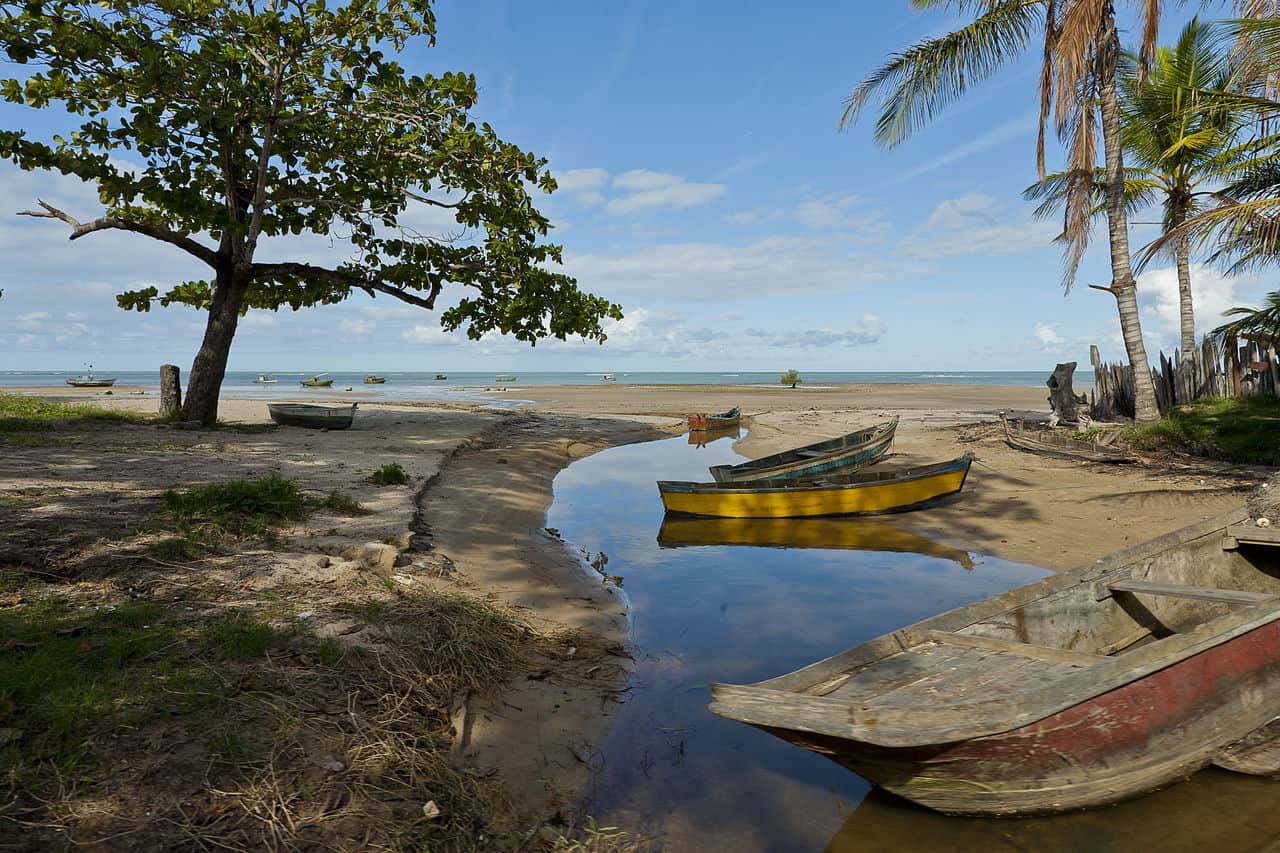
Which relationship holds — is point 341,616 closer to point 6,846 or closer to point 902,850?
point 6,846

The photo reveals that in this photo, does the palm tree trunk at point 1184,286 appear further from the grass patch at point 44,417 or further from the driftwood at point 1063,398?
the grass patch at point 44,417

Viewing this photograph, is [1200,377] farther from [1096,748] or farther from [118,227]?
[118,227]

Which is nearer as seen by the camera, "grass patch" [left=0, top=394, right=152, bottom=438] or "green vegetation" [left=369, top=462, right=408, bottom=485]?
"green vegetation" [left=369, top=462, right=408, bottom=485]

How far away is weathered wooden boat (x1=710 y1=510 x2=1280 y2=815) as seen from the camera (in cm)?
329

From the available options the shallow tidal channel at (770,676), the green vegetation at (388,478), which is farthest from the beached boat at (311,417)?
the shallow tidal channel at (770,676)

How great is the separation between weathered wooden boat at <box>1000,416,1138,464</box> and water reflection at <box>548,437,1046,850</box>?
6.06 metres

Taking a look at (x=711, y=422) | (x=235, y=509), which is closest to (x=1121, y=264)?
(x=711, y=422)

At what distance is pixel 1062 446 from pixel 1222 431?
2812mm

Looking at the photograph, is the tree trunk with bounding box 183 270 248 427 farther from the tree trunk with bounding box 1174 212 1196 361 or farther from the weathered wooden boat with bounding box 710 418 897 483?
the tree trunk with bounding box 1174 212 1196 361

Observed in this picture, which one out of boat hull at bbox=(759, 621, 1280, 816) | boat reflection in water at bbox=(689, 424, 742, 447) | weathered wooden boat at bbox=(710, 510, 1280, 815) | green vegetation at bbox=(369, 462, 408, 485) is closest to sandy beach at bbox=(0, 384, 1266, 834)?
green vegetation at bbox=(369, 462, 408, 485)

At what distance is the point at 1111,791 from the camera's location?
3.66 meters

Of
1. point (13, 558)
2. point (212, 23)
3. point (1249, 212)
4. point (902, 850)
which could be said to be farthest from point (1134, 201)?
point (13, 558)

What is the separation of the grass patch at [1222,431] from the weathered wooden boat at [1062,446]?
83 centimetres

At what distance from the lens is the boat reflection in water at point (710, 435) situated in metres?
24.0
